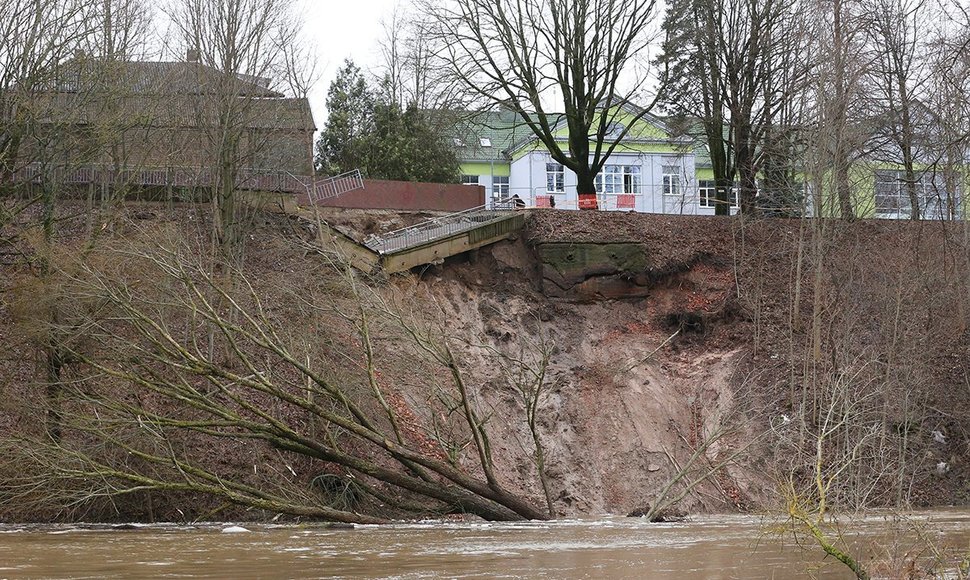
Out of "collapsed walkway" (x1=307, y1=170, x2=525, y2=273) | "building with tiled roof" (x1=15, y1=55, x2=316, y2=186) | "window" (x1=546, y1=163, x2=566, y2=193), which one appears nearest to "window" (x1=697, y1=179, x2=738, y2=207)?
"window" (x1=546, y1=163, x2=566, y2=193)

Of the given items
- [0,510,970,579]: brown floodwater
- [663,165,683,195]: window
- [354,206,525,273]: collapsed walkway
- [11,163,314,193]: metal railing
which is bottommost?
[0,510,970,579]: brown floodwater

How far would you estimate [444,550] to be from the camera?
51.7ft

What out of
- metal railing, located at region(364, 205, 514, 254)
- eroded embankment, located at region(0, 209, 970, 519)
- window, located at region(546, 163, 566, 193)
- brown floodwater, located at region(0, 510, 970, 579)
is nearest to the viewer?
brown floodwater, located at region(0, 510, 970, 579)

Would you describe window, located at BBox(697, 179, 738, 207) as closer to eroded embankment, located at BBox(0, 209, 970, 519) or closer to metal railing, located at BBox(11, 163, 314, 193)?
eroded embankment, located at BBox(0, 209, 970, 519)

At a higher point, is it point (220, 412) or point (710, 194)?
point (710, 194)

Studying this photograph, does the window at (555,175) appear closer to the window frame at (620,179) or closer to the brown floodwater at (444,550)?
the window frame at (620,179)

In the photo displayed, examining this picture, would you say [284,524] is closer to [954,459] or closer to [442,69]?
[954,459]

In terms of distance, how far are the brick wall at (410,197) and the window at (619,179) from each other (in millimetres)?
16472

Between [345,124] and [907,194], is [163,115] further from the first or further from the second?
[907,194]

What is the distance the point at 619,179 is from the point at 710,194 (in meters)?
4.42

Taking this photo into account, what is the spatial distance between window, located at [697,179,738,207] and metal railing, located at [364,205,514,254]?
22.7 ft

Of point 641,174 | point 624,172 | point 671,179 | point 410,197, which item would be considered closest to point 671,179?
point 671,179

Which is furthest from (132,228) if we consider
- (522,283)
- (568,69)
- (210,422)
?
(568,69)

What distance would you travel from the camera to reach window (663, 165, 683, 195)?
4981cm
